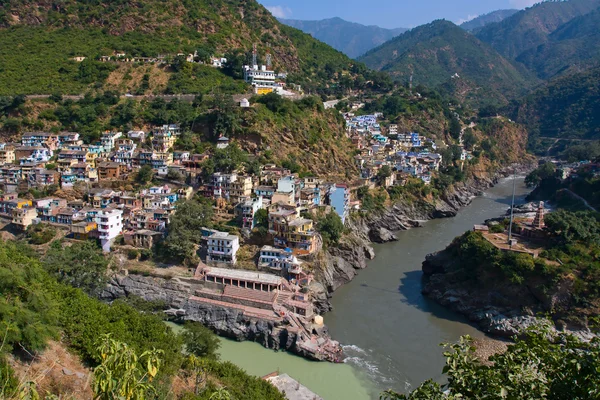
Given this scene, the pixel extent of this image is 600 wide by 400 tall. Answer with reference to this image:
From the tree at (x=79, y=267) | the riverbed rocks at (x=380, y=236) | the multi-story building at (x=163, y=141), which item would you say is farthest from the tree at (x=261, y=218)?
the multi-story building at (x=163, y=141)

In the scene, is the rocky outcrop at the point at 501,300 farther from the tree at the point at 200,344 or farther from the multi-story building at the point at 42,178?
the multi-story building at the point at 42,178

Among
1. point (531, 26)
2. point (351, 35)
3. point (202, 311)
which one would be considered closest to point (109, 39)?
point (202, 311)

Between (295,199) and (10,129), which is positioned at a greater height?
(10,129)

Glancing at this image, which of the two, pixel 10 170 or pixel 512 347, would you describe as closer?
pixel 512 347

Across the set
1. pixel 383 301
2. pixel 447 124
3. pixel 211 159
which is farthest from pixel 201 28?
pixel 383 301

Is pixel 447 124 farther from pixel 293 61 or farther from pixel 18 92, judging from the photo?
pixel 18 92

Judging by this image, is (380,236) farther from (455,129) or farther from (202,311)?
(455,129)
